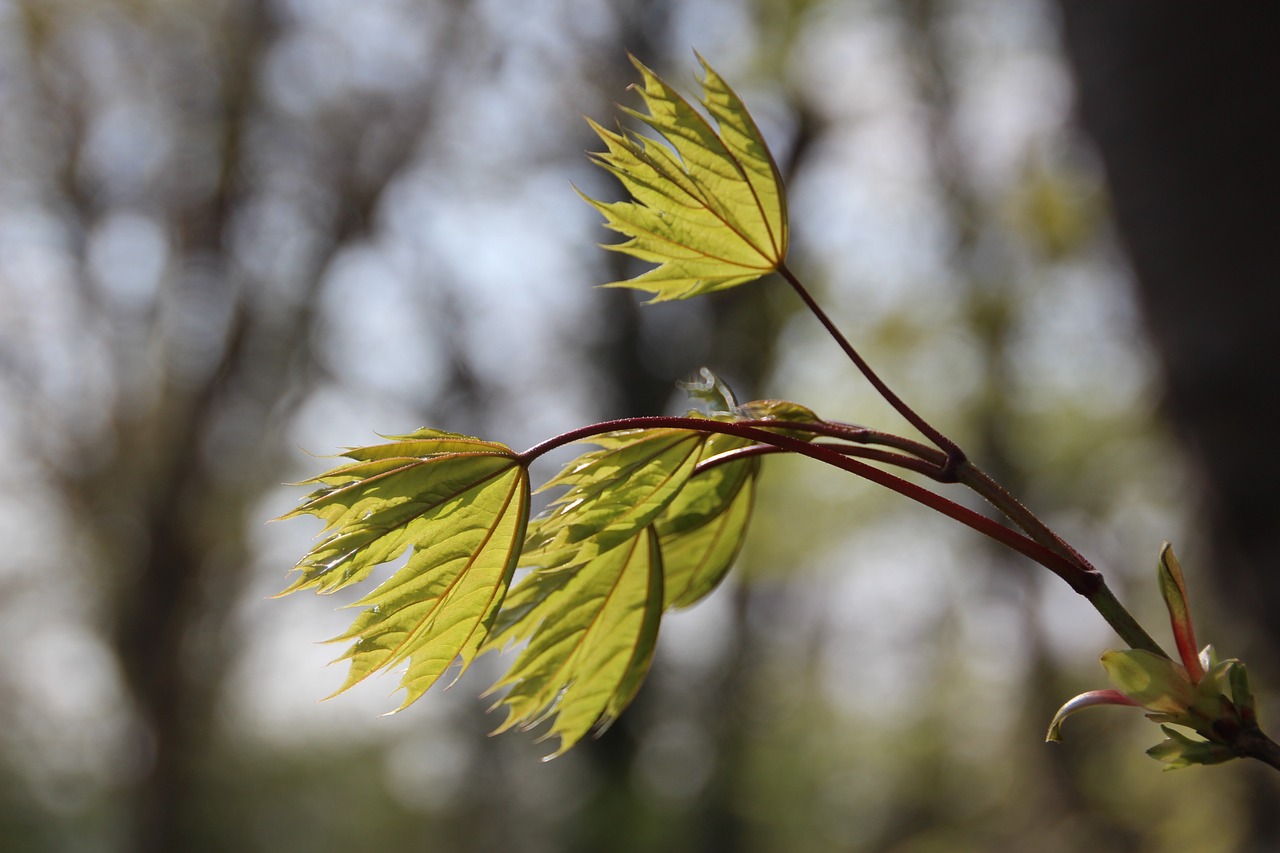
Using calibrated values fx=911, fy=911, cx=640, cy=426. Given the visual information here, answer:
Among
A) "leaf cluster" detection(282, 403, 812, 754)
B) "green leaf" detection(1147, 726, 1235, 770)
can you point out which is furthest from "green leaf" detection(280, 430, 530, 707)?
"green leaf" detection(1147, 726, 1235, 770)

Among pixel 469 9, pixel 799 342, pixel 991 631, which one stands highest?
pixel 469 9

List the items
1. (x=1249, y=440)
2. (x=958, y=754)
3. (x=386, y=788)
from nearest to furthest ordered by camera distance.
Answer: (x=1249, y=440), (x=958, y=754), (x=386, y=788)

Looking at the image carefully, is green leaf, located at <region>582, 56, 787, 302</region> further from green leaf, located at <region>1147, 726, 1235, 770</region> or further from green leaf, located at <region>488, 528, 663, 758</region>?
green leaf, located at <region>1147, 726, 1235, 770</region>

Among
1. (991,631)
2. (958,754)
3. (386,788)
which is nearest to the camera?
(991,631)

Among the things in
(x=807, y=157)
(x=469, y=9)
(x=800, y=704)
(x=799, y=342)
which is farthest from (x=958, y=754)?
(x=469, y=9)

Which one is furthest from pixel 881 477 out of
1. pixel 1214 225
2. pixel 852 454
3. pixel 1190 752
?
pixel 1214 225

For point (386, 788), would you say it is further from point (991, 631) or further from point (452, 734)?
point (991, 631)

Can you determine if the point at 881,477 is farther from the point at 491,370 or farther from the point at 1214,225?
the point at 491,370
